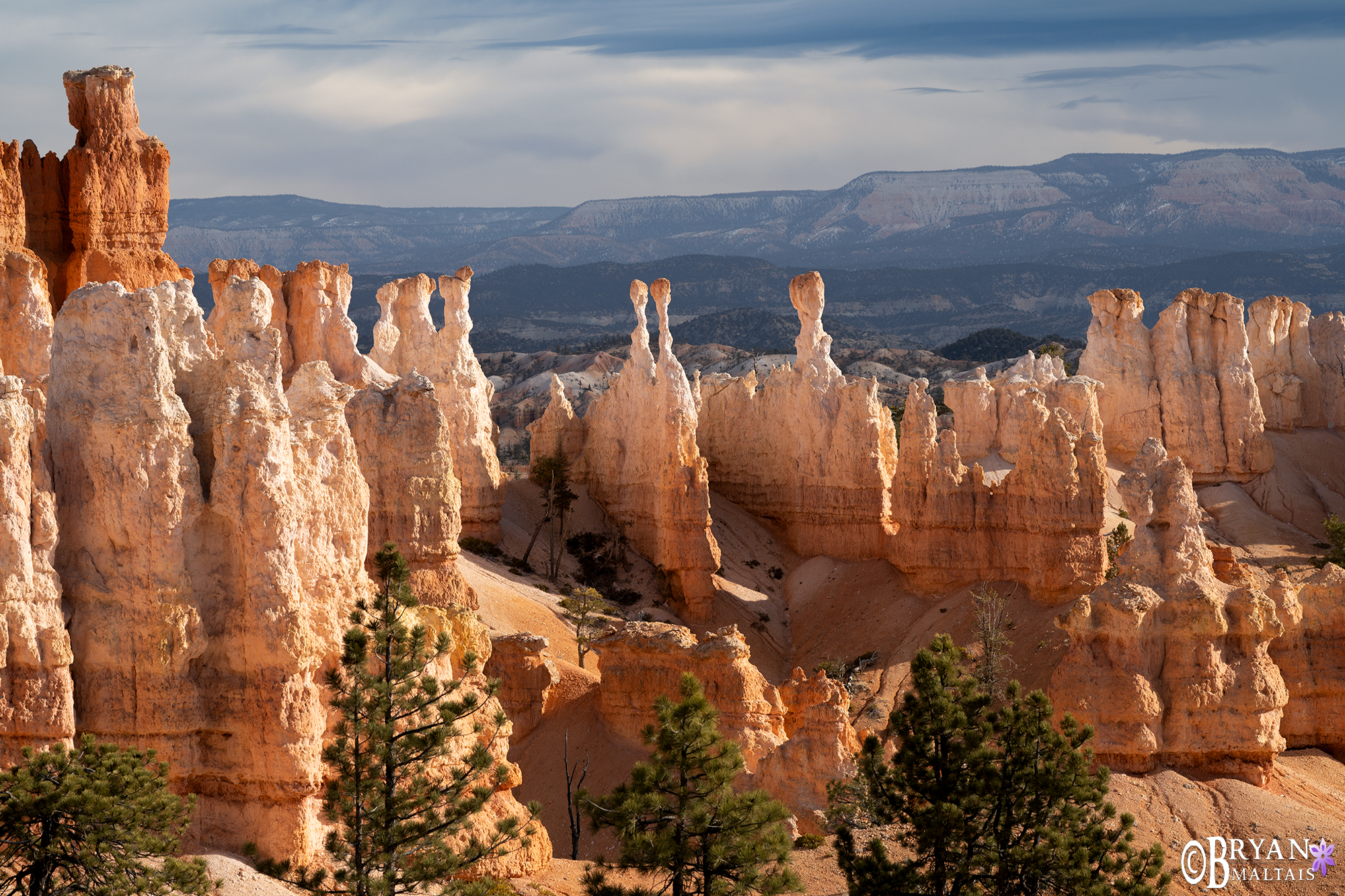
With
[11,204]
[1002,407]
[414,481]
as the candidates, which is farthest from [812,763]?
[1002,407]

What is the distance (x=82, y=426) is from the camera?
21188 millimetres

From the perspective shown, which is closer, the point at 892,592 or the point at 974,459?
the point at 892,592

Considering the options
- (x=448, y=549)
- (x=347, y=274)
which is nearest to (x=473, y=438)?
(x=347, y=274)

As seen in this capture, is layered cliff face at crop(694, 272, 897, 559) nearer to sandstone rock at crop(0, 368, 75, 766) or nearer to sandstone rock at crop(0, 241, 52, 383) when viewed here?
sandstone rock at crop(0, 241, 52, 383)

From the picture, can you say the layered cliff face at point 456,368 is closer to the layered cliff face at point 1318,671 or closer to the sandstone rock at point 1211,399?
the layered cliff face at point 1318,671

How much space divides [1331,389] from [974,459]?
21371 millimetres

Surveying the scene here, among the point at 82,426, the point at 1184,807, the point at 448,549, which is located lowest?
the point at 1184,807

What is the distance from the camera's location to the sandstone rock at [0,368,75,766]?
65.6 feet

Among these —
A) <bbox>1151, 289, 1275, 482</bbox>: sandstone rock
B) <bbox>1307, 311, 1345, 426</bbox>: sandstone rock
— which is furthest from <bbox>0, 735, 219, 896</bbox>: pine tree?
<bbox>1307, 311, 1345, 426</bbox>: sandstone rock

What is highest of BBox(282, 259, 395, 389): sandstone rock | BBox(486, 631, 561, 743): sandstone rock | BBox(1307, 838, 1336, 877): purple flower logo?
BBox(282, 259, 395, 389): sandstone rock

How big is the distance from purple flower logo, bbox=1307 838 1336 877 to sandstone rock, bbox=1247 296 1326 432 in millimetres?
43855

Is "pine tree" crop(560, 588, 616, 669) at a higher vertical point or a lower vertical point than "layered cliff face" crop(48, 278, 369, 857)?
lower

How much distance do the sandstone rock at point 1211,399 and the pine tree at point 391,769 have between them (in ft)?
167

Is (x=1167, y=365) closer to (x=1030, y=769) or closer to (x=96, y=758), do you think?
(x=1030, y=769)
